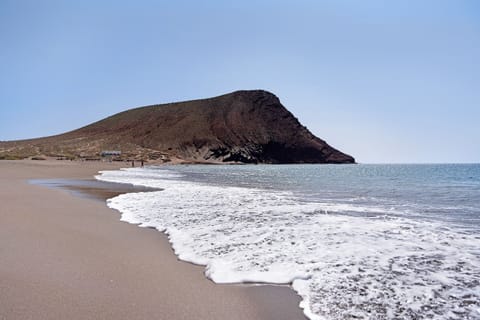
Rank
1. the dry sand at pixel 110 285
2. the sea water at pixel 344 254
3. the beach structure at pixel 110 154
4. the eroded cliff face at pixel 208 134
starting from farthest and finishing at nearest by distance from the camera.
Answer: the eroded cliff face at pixel 208 134 → the beach structure at pixel 110 154 → the sea water at pixel 344 254 → the dry sand at pixel 110 285

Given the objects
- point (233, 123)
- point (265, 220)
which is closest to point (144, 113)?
point (233, 123)

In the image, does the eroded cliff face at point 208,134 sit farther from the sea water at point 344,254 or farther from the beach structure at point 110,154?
the sea water at point 344,254

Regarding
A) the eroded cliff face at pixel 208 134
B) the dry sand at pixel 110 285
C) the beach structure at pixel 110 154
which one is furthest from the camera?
the eroded cliff face at pixel 208 134

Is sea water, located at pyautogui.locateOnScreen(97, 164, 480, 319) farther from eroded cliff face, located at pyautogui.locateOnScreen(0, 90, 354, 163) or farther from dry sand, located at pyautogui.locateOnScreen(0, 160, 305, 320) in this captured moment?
eroded cliff face, located at pyautogui.locateOnScreen(0, 90, 354, 163)

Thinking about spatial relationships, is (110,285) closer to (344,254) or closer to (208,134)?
Result: (344,254)

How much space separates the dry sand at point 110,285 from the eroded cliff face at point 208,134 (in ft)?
416

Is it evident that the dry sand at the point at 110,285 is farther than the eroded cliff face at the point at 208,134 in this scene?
No

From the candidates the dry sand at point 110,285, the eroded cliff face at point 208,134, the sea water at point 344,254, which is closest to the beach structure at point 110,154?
the eroded cliff face at point 208,134

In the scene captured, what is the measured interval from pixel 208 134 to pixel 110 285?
162333 millimetres

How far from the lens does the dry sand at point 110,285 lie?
4270 mm

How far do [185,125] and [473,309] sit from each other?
557 feet

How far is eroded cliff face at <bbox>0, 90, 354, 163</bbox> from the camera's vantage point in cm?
15350

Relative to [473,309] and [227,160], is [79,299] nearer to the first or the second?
Answer: [473,309]

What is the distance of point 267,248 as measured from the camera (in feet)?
24.4
